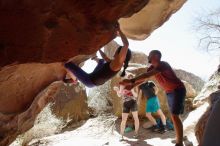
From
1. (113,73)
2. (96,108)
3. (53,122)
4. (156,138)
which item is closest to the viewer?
(113,73)

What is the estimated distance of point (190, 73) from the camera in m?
20.7

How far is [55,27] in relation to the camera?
471 centimetres

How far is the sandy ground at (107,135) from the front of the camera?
33.0ft

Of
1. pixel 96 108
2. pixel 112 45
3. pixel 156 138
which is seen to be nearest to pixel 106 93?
pixel 96 108

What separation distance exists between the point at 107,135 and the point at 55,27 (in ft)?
28.5

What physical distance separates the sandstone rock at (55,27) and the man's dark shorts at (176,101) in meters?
2.12

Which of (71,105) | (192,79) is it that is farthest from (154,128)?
(192,79)

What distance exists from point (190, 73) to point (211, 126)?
64.9ft

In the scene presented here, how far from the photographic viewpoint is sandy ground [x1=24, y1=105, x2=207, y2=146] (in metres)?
10.1

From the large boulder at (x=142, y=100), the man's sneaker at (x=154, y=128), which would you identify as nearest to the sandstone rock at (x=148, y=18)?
the man's sneaker at (x=154, y=128)

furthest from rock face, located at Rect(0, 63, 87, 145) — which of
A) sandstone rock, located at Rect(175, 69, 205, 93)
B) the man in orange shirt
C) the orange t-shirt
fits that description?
sandstone rock, located at Rect(175, 69, 205, 93)

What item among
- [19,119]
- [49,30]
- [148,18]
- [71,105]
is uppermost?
[148,18]

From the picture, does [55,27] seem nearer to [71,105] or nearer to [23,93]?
[23,93]

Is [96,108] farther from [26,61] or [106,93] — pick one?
[26,61]
